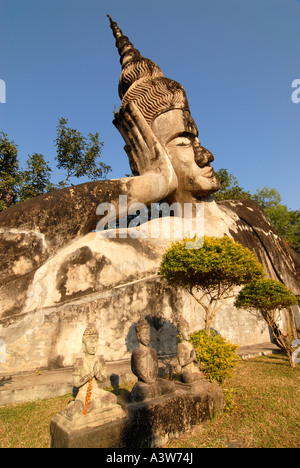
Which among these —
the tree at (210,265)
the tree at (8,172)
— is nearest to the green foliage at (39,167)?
the tree at (8,172)

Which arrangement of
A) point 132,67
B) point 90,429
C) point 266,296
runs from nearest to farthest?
point 90,429
point 266,296
point 132,67

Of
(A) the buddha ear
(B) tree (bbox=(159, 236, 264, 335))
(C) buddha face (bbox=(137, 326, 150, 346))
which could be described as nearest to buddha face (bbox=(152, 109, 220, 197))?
(A) the buddha ear

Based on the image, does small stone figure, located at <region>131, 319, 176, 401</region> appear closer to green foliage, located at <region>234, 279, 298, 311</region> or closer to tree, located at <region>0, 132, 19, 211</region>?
green foliage, located at <region>234, 279, 298, 311</region>

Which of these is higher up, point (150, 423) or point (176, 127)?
point (176, 127)

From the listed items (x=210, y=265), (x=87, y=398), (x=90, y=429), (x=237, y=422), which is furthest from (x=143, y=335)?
(x=210, y=265)

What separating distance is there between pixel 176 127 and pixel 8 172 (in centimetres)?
775

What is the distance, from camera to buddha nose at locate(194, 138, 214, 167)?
10445 mm

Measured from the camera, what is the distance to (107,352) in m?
6.09

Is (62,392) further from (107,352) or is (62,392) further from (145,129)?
(145,129)

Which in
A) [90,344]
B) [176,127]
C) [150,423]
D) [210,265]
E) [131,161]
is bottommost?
[150,423]

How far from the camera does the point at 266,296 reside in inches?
269

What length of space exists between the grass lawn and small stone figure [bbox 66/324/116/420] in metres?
0.63

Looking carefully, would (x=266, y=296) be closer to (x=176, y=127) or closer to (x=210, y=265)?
(x=210, y=265)
